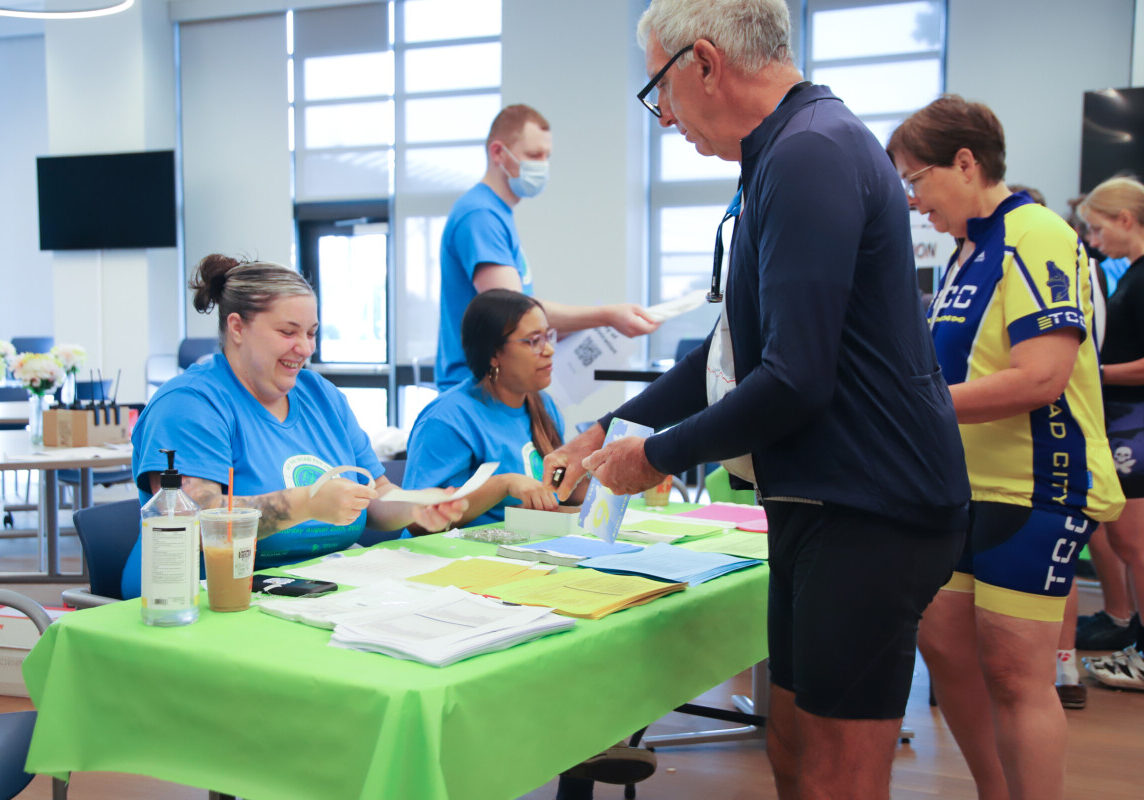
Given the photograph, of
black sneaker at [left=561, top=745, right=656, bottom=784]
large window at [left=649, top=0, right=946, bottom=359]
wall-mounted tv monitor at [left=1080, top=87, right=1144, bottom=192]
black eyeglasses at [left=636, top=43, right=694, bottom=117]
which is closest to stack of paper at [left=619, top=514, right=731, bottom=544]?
black sneaker at [left=561, top=745, right=656, bottom=784]

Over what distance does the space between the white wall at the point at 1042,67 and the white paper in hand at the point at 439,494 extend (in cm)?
497

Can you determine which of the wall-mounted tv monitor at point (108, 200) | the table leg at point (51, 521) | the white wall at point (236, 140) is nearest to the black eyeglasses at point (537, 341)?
the table leg at point (51, 521)

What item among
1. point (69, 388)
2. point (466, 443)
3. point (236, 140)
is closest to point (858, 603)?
point (466, 443)

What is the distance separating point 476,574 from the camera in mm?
1507

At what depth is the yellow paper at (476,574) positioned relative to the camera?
144 cm

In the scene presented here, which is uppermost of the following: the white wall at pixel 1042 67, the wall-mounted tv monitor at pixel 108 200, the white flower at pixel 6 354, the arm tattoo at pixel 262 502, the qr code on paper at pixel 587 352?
the white wall at pixel 1042 67

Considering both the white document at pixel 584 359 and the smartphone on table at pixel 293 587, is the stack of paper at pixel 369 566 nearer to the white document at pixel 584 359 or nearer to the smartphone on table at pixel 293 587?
the smartphone on table at pixel 293 587

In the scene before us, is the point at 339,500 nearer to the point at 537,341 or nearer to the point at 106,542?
the point at 106,542

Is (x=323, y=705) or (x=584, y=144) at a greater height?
(x=584, y=144)

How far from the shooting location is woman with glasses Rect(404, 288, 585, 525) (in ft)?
7.41

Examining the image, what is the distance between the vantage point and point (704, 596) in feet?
4.72

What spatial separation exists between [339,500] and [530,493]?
0.60 metres

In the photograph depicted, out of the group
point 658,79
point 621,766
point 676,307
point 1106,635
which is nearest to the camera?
point 658,79

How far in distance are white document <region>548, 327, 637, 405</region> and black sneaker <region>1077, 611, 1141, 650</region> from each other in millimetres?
2178
